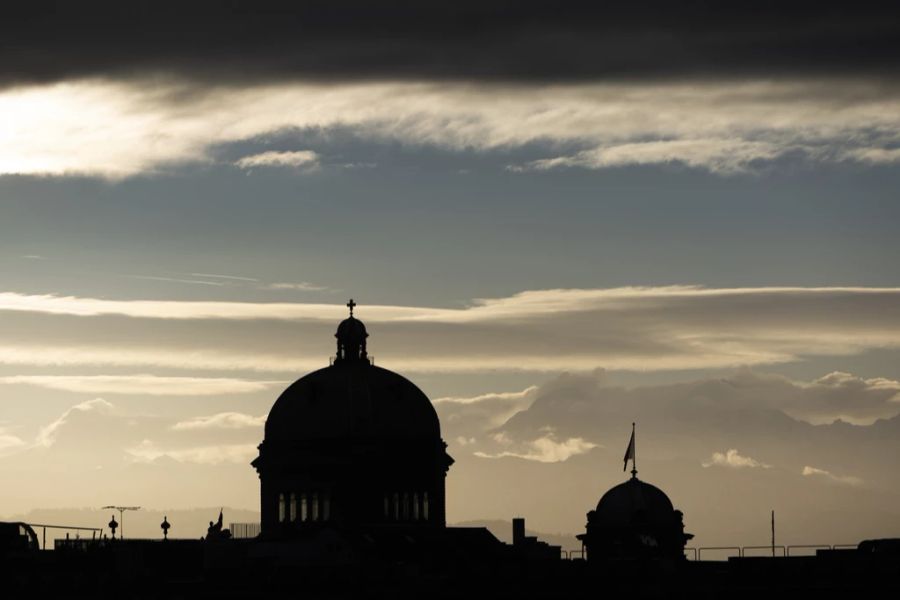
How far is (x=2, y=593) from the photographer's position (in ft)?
623

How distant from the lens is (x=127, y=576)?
19988cm

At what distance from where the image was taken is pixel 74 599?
194 m

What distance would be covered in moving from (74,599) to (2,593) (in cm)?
545

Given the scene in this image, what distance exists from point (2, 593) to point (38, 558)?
810 cm

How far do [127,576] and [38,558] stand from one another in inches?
238

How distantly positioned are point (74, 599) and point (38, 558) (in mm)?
5574

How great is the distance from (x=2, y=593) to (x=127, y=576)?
12026 mm

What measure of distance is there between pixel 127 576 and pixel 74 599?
6.97 m

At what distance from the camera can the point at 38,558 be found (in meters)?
Result: 198
